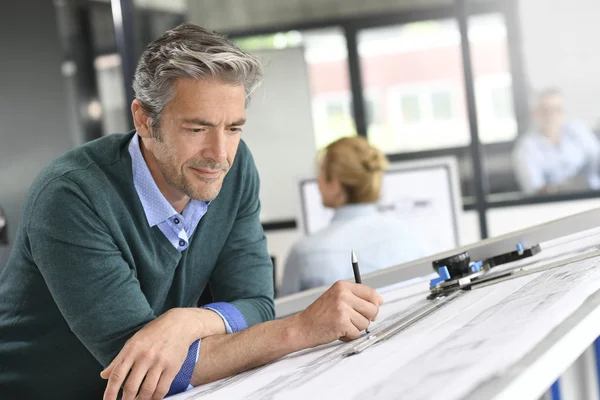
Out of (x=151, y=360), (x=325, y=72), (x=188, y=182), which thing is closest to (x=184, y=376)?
(x=151, y=360)

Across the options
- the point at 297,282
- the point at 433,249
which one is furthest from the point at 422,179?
the point at 297,282

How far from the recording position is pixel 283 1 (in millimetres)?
6910

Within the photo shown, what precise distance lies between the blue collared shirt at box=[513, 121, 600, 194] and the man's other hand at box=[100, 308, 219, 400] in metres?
5.48

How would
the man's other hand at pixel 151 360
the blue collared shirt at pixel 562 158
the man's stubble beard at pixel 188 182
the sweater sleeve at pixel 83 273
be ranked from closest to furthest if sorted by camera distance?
1. the man's other hand at pixel 151 360
2. the sweater sleeve at pixel 83 273
3. the man's stubble beard at pixel 188 182
4. the blue collared shirt at pixel 562 158

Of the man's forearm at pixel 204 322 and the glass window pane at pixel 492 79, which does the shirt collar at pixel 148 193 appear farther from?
the glass window pane at pixel 492 79

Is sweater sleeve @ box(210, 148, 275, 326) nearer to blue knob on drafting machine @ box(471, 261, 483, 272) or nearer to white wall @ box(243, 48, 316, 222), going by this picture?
blue knob on drafting machine @ box(471, 261, 483, 272)

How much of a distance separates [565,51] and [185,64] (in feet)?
18.2

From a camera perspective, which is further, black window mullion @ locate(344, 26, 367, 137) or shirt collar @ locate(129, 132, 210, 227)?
black window mullion @ locate(344, 26, 367, 137)

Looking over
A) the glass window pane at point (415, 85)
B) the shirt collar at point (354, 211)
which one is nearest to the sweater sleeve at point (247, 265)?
the shirt collar at point (354, 211)

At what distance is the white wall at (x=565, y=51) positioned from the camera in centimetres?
626

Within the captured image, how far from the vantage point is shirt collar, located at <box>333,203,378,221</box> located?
2.93 m

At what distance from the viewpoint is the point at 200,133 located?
52.5 inches

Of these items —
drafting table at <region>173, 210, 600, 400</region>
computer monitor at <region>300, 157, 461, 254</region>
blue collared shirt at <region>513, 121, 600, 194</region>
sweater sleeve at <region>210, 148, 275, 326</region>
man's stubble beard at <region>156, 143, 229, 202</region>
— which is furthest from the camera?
blue collared shirt at <region>513, 121, 600, 194</region>

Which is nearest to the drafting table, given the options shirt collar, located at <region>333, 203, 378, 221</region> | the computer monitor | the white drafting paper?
the white drafting paper
